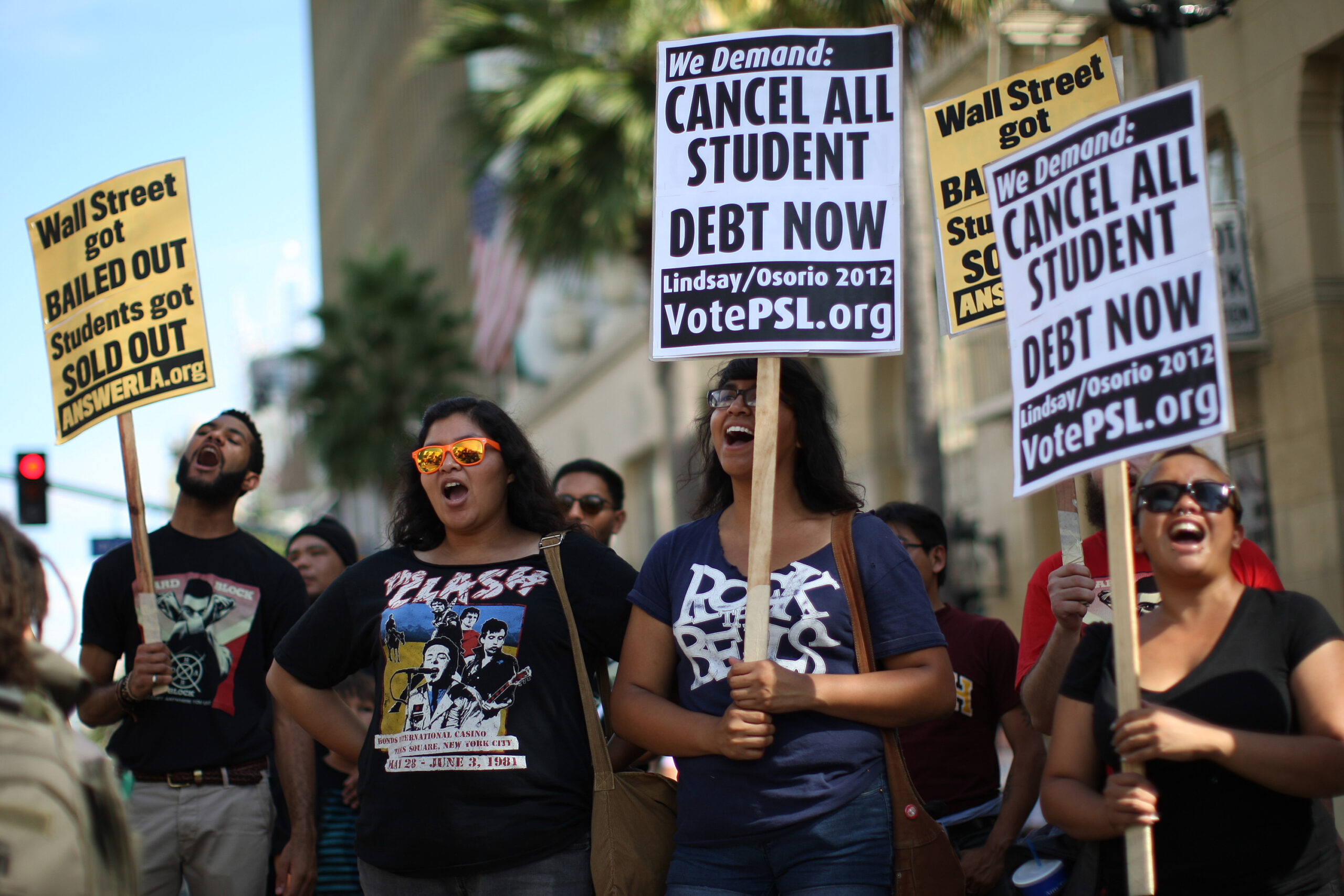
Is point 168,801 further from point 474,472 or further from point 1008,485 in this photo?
point 1008,485

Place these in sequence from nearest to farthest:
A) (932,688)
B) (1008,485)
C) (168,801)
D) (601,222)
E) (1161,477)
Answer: (1161,477), (932,688), (168,801), (601,222), (1008,485)

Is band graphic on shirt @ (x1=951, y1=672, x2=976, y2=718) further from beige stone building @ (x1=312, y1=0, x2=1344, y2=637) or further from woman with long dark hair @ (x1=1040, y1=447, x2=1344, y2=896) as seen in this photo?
woman with long dark hair @ (x1=1040, y1=447, x2=1344, y2=896)

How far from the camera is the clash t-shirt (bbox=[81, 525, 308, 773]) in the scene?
15.6 feet

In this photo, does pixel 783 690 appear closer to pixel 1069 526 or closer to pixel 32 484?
pixel 1069 526

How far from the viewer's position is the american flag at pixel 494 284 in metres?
36.7

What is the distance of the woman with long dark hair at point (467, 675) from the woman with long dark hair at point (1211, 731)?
1338 millimetres

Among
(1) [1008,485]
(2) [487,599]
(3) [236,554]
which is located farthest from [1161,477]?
(1) [1008,485]

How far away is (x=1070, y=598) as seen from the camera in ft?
12.9

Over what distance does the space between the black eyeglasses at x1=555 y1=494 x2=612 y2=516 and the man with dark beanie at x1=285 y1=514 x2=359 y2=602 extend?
99 centimetres

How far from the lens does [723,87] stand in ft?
13.7

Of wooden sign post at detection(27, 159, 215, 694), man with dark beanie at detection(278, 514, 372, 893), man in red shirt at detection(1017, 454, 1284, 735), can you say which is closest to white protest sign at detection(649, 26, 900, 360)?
man in red shirt at detection(1017, 454, 1284, 735)

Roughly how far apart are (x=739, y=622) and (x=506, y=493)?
1.00 metres

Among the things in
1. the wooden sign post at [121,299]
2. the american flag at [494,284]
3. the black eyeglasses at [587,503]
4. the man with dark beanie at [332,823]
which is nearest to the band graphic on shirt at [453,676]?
the man with dark beanie at [332,823]

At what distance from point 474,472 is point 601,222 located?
38.9 feet
